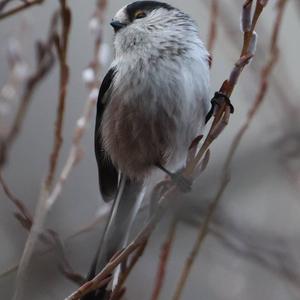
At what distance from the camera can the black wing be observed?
8.15 feet

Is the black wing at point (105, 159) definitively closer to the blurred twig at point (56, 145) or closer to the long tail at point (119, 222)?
the long tail at point (119, 222)

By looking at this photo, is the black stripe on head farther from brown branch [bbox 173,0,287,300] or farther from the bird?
brown branch [bbox 173,0,287,300]

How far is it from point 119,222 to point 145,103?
1.26 feet

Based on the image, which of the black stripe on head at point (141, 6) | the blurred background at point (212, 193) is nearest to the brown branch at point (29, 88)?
the blurred background at point (212, 193)

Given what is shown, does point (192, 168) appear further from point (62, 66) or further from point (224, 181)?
point (62, 66)

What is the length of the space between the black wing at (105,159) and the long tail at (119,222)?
0.03m

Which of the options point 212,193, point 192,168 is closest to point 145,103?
point 212,193

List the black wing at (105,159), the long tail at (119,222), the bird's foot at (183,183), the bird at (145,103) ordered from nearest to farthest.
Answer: the bird's foot at (183,183), the long tail at (119,222), the bird at (145,103), the black wing at (105,159)

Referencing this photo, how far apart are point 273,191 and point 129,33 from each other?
0.76m

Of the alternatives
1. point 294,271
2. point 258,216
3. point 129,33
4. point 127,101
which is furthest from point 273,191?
point 258,216

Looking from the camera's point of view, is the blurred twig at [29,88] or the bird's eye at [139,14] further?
the bird's eye at [139,14]

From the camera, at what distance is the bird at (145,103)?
2336mm

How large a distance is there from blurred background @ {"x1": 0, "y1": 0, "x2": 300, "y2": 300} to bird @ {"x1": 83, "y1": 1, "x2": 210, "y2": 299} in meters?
0.11

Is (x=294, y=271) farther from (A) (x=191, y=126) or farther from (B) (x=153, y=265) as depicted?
(B) (x=153, y=265)
